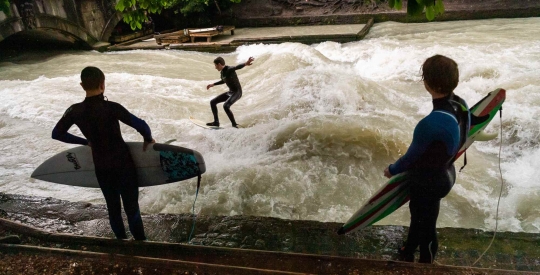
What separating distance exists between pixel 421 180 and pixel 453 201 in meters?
2.22

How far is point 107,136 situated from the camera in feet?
7.80

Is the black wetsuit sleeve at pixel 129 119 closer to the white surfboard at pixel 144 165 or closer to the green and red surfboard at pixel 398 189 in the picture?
the white surfboard at pixel 144 165

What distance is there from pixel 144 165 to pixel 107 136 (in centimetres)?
38

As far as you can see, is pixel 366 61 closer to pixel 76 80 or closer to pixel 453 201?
pixel 453 201

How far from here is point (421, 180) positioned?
79.7 inches

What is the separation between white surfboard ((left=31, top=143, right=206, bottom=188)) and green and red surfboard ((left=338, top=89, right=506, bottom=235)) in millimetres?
1208

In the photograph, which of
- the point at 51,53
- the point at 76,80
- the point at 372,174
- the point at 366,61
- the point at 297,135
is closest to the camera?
the point at 372,174

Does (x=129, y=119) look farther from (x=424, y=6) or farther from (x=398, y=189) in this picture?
(x=424, y=6)

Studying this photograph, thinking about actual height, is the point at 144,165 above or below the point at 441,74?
below

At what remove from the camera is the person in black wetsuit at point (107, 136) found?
2289mm

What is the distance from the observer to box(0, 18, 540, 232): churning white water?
13.2 ft

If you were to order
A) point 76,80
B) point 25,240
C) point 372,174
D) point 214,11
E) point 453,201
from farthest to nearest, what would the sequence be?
point 214,11 → point 76,80 → point 372,174 → point 453,201 → point 25,240

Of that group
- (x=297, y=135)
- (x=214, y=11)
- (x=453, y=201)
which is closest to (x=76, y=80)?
(x=297, y=135)

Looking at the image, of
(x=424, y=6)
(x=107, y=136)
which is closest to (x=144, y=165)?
(x=107, y=136)
